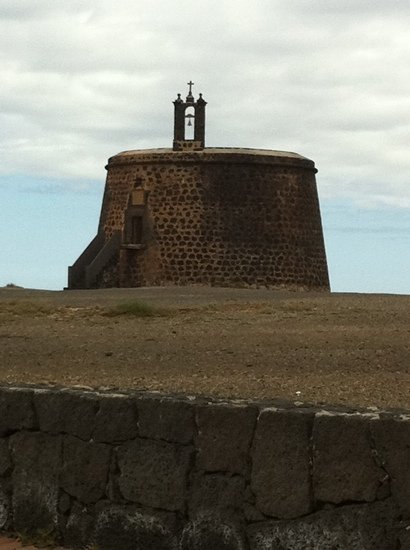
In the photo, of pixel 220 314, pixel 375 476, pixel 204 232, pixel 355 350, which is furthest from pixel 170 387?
pixel 204 232

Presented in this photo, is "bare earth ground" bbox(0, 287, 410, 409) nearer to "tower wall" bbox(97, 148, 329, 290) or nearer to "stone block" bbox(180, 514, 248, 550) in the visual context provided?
"stone block" bbox(180, 514, 248, 550)

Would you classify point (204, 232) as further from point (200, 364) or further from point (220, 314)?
point (200, 364)

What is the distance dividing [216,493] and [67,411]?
1121mm

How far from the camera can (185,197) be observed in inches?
1352

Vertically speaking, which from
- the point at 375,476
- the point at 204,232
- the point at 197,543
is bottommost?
the point at 197,543

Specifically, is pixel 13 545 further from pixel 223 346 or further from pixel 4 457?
pixel 223 346

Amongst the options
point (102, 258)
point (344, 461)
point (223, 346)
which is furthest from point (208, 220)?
point (344, 461)

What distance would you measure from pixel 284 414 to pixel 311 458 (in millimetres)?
257

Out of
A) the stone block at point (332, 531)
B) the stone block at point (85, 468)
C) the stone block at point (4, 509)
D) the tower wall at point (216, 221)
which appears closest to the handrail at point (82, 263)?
the tower wall at point (216, 221)

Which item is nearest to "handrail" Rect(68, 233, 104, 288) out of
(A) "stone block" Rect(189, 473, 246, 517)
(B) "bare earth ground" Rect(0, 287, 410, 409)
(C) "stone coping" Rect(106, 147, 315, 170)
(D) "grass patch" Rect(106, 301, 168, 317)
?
(C) "stone coping" Rect(106, 147, 315, 170)

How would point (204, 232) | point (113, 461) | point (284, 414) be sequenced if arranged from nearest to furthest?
point (284, 414) → point (113, 461) → point (204, 232)

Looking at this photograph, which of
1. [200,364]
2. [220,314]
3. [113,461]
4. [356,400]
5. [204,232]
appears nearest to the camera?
[113,461]

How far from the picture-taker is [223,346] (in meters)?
15.7

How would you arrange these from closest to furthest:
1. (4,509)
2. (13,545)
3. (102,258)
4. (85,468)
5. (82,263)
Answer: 1. (85,468)
2. (13,545)
3. (4,509)
4. (102,258)
5. (82,263)
